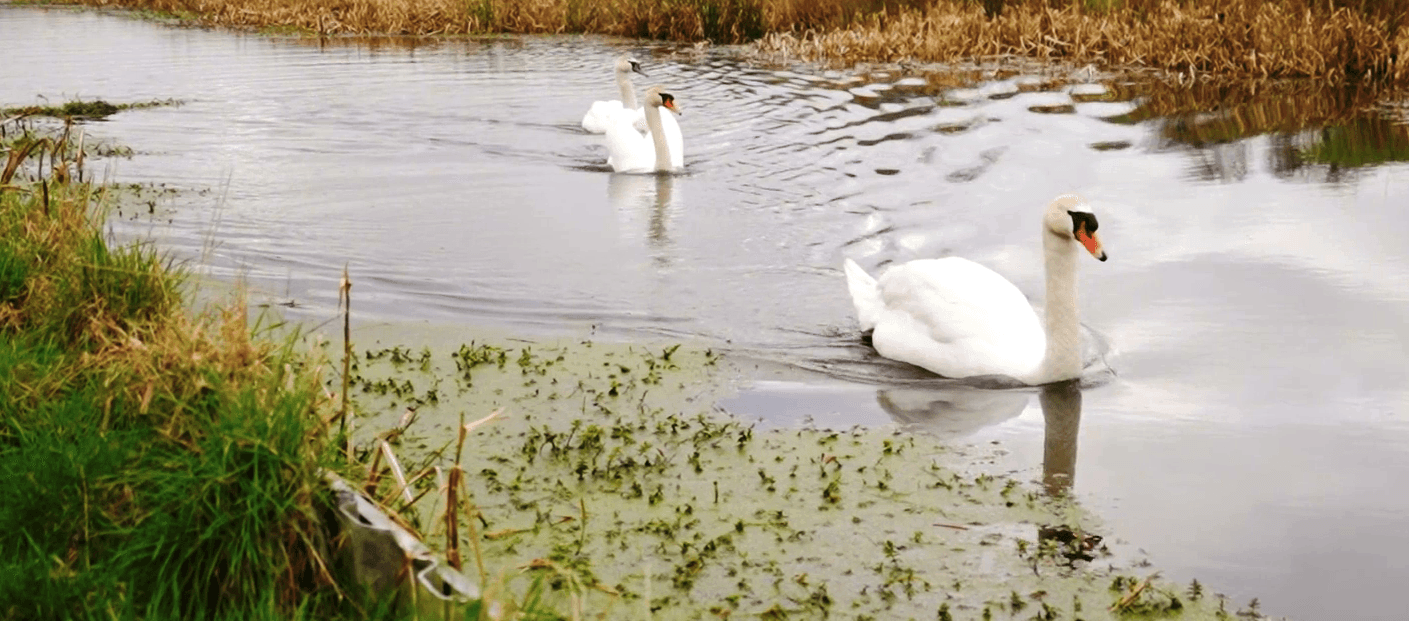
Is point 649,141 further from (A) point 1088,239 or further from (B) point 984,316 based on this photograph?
(A) point 1088,239

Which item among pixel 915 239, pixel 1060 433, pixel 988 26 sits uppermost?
pixel 988 26

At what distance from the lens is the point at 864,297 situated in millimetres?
8164

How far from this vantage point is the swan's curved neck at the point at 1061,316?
705 cm

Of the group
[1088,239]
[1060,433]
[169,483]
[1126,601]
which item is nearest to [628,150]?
[1088,239]

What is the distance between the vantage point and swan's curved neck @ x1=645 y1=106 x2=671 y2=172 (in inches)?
536

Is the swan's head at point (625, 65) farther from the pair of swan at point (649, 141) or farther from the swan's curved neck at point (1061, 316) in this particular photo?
the swan's curved neck at point (1061, 316)

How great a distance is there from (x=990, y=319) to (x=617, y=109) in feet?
26.3

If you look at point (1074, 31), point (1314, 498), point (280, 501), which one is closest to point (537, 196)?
point (1314, 498)

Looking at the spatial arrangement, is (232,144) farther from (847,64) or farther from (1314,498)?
(1314,498)

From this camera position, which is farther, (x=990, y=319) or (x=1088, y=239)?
(x=990, y=319)

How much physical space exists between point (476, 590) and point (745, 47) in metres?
21.0

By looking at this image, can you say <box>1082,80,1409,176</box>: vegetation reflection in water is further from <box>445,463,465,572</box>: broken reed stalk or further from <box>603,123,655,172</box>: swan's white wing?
<box>445,463,465,572</box>: broken reed stalk

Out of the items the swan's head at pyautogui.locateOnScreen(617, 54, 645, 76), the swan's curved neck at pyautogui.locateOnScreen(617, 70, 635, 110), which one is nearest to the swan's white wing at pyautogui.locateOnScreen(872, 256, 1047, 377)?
the swan's curved neck at pyautogui.locateOnScreen(617, 70, 635, 110)

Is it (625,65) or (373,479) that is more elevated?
(625,65)
